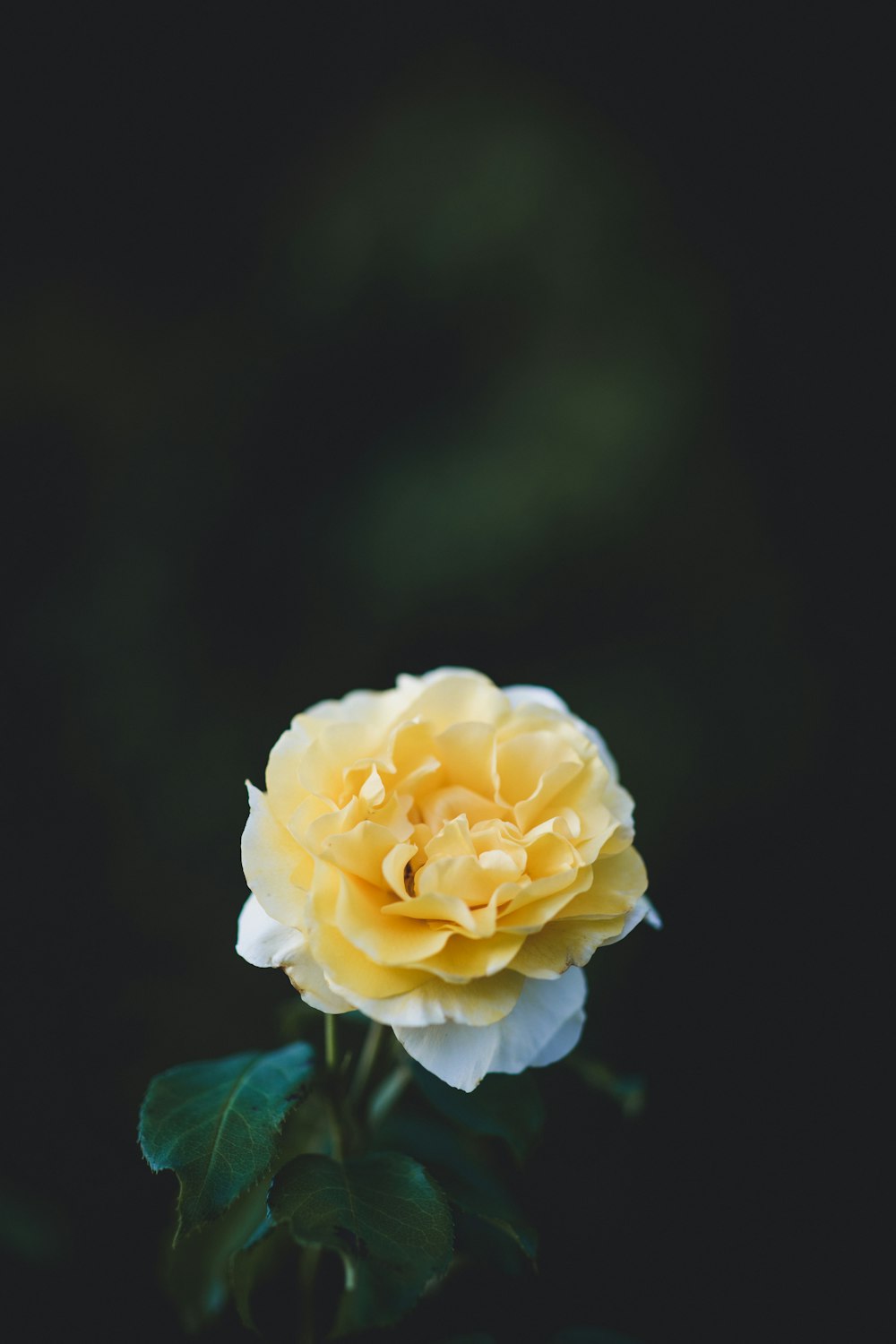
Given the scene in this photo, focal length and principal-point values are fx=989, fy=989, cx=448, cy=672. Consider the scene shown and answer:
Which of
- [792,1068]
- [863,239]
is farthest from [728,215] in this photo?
[792,1068]

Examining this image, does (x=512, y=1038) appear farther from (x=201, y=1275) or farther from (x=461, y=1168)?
(x=201, y=1275)

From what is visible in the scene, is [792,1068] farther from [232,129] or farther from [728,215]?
[232,129]

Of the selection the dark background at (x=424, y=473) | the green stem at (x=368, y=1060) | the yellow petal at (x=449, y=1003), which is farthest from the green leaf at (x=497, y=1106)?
the dark background at (x=424, y=473)

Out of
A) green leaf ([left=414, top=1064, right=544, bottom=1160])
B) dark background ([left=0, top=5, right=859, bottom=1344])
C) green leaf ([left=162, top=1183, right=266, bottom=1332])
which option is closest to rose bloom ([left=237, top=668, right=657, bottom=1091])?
green leaf ([left=414, top=1064, right=544, bottom=1160])

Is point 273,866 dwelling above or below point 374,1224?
above

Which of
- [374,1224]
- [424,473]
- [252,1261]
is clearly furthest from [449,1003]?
[424,473]

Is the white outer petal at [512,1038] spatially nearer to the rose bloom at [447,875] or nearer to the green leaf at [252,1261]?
the rose bloom at [447,875]
